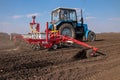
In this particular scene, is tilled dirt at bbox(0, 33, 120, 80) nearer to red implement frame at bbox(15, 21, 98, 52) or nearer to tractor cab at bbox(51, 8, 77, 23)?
red implement frame at bbox(15, 21, 98, 52)

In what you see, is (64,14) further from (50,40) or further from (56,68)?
(56,68)

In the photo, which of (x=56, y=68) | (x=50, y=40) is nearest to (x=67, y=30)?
(x=50, y=40)

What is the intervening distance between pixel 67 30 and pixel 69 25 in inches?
14.2

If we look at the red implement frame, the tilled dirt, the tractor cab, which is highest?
the tractor cab

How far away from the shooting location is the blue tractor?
14.3 meters

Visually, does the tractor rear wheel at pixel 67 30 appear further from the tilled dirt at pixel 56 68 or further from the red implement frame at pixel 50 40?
the tilled dirt at pixel 56 68

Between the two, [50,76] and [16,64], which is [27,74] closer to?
[50,76]

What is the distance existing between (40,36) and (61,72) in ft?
14.5

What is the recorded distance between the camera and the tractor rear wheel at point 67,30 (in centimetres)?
1418

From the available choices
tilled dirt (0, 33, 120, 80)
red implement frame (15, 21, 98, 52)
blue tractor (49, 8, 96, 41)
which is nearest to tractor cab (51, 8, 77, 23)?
blue tractor (49, 8, 96, 41)

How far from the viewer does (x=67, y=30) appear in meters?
14.4

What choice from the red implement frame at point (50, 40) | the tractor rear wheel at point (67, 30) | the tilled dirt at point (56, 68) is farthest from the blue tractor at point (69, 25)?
the tilled dirt at point (56, 68)

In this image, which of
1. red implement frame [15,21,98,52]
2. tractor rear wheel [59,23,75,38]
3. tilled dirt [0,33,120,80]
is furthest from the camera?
tractor rear wheel [59,23,75,38]

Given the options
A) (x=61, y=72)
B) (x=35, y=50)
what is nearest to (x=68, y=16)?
(x=35, y=50)
